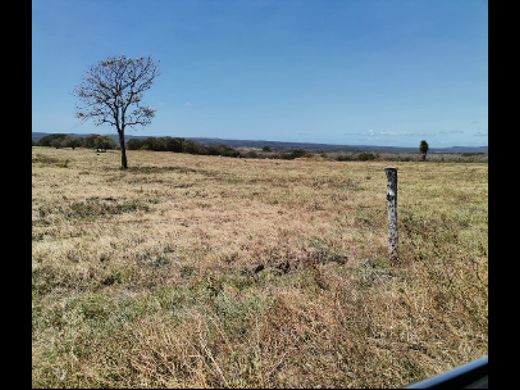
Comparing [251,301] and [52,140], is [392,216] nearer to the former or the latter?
[251,301]

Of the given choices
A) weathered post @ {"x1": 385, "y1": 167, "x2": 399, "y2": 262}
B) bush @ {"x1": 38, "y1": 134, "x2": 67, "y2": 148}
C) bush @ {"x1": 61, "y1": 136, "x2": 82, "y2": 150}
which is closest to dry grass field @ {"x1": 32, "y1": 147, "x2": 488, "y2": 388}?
weathered post @ {"x1": 385, "y1": 167, "x2": 399, "y2": 262}

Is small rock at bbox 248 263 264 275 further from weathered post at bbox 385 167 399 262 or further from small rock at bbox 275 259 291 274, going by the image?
weathered post at bbox 385 167 399 262

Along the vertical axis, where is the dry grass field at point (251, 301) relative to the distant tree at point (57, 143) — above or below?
below

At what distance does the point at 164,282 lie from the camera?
652 centimetres

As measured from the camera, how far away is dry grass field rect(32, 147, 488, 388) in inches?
134

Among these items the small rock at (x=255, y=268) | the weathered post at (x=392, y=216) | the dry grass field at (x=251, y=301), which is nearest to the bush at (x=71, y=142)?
the dry grass field at (x=251, y=301)

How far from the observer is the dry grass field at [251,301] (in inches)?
134

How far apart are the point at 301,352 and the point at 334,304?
1.01 m

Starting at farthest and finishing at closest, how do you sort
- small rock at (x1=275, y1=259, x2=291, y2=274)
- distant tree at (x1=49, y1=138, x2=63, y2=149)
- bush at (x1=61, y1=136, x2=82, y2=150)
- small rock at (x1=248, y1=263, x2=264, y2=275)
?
1. bush at (x1=61, y1=136, x2=82, y2=150)
2. distant tree at (x1=49, y1=138, x2=63, y2=149)
3. small rock at (x1=275, y1=259, x2=291, y2=274)
4. small rock at (x1=248, y1=263, x2=264, y2=275)

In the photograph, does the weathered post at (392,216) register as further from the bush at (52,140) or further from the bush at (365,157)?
the bush at (365,157)
